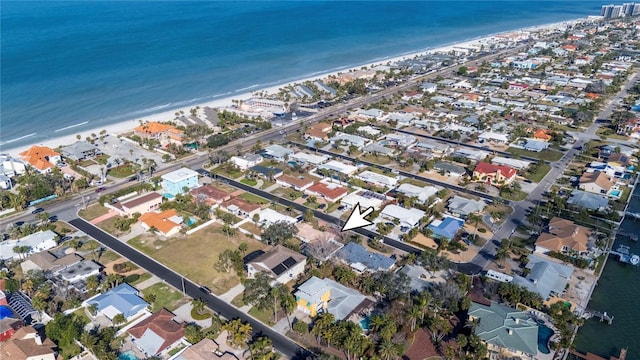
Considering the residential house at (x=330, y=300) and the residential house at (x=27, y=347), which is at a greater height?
the residential house at (x=27, y=347)

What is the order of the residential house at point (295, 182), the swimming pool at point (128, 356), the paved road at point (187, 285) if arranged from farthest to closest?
the residential house at point (295, 182) < the paved road at point (187, 285) < the swimming pool at point (128, 356)

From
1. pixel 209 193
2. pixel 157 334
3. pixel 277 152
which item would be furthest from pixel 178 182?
pixel 157 334

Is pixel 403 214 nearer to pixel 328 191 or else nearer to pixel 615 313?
pixel 328 191

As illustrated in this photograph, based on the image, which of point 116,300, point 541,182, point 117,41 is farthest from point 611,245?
point 117,41

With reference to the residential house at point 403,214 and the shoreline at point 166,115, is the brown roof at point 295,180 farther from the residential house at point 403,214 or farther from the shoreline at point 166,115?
the shoreline at point 166,115

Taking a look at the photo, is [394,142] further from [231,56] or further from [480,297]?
[231,56]

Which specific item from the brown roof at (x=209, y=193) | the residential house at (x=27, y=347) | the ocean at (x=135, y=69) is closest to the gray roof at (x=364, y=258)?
the brown roof at (x=209, y=193)

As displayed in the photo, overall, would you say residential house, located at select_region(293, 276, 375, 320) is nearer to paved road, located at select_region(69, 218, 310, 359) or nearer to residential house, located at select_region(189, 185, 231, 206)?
paved road, located at select_region(69, 218, 310, 359)

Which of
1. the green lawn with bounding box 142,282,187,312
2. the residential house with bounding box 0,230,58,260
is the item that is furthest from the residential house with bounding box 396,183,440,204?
the residential house with bounding box 0,230,58,260
